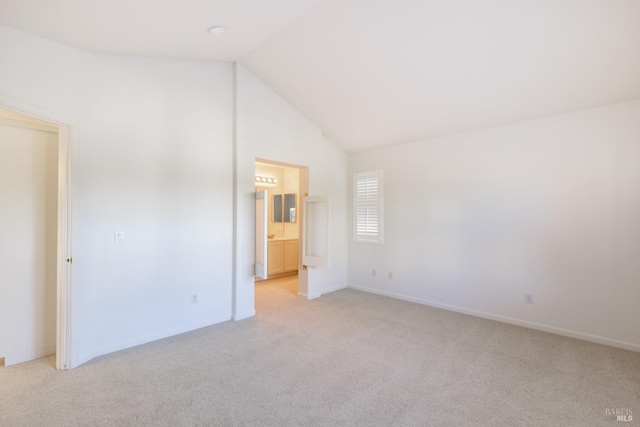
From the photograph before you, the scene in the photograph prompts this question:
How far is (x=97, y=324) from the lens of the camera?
292cm

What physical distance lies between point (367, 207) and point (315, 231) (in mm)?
1128

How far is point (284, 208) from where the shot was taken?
7.14 metres

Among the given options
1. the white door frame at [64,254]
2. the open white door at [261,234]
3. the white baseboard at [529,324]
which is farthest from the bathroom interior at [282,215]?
the white door frame at [64,254]

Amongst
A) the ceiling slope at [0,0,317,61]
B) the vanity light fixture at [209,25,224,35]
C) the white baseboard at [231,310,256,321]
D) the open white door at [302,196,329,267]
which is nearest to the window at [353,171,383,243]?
the open white door at [302,196,329,267]

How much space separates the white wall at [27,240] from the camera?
2754 mm

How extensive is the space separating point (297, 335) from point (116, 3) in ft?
11.4

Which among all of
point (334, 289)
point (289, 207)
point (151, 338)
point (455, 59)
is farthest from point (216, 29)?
point (289, 207)

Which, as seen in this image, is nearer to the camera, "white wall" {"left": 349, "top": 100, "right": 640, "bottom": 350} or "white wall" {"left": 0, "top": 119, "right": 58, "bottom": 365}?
"white wall" {"left": 0, "top": 119, "right": 58, "bottom": 365}

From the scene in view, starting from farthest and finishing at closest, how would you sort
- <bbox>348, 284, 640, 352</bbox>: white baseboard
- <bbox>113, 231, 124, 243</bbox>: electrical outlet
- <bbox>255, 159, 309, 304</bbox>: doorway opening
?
<bbox>255, 159, 309, 304</bbox>: doorway opening, <bbox>348, 284, 640, 352</bbox>: white baseboard, <bbox>113, 231, 124, 243</bbox>: electrical outlet

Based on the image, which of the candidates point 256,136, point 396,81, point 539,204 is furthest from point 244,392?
point 539,204

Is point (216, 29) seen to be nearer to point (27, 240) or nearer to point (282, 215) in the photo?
point (27, 240)

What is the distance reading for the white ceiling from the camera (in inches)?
94.3

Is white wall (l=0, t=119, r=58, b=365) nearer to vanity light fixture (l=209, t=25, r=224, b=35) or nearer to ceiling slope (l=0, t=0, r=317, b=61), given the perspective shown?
ceiling slope (l=0, t=0, r=317, b=61)

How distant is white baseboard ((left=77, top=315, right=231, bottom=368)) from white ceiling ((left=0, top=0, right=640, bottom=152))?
113 inches
